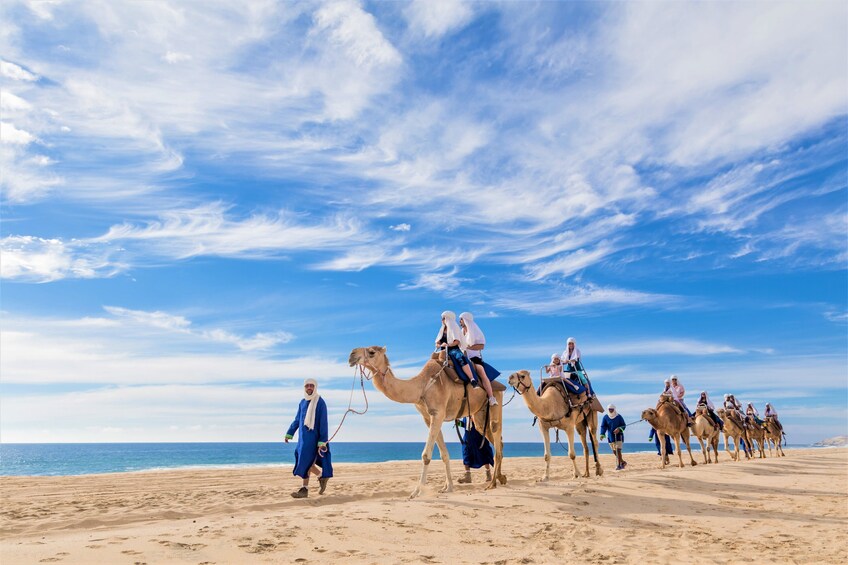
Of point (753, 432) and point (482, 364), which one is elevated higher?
point (482, 364)

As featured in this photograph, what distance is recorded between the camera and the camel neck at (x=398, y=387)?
11.3 metres

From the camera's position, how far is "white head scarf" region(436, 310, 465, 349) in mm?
12695

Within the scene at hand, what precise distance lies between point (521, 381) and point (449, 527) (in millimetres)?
6941

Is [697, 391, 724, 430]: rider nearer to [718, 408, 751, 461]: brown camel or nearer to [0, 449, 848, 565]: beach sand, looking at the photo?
[718, 408, 751, 461]: brown camel

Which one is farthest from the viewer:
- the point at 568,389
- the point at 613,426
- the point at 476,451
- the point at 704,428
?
the point at 704,428

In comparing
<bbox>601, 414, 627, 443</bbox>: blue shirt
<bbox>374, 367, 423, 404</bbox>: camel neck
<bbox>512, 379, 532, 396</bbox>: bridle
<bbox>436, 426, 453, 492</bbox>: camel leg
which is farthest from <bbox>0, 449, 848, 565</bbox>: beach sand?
<bbox>601, 414, 627, 443</bbox>: blue shirt

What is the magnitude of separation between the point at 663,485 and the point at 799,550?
589cm

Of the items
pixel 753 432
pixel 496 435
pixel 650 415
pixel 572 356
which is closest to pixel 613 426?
pixel 650 415

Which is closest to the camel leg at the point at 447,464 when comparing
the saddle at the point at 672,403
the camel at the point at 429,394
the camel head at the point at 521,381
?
the camel at the point at 429,394

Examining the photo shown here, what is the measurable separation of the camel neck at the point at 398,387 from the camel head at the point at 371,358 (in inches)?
5.6

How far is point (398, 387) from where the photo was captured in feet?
37.8

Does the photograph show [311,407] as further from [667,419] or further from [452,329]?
[667,419]

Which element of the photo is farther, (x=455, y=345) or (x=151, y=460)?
(x=151, y=460)

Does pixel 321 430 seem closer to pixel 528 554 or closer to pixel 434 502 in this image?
pixel 434 502
